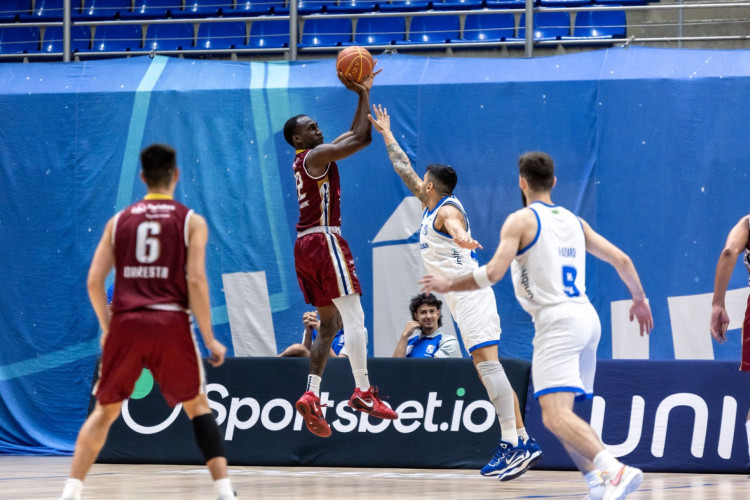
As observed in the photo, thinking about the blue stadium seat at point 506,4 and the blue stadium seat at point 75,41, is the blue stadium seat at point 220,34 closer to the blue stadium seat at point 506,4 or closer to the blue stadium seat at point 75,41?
the blue stadium seat at point 75,41

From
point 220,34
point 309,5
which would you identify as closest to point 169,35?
point 220,34

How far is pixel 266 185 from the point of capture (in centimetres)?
1054

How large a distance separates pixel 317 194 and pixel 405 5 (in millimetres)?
6850

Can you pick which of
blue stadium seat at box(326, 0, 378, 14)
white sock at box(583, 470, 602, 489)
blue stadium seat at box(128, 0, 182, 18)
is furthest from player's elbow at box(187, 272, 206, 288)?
blue stadium seat at box(128, 0, 182, 18)

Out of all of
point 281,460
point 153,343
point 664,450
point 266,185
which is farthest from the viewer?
point 266,185

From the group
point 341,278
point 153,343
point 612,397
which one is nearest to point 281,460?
point 341,278

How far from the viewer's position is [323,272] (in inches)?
316

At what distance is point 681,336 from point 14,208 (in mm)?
6546

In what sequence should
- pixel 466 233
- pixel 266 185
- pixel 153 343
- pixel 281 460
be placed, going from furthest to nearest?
pixel 266 185 < pixel 281 460 < pixel 466 233 < pixel 153 343

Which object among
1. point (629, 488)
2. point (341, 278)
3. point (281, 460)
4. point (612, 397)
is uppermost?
point (341, 278)

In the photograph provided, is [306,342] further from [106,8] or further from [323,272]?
[106,8]

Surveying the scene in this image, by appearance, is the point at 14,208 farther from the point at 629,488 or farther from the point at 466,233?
the point at 629,488

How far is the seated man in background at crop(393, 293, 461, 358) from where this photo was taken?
961cm

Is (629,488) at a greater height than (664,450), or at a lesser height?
greater
